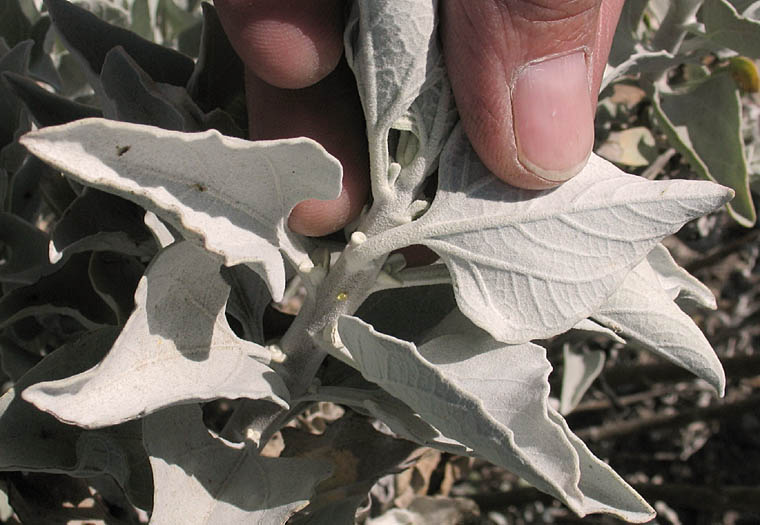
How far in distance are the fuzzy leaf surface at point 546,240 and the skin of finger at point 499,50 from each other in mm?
52

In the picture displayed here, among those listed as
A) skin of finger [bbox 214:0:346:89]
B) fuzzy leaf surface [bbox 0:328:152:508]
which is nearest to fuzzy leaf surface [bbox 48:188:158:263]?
fuzzy leaf surface [bbox 0:328:152:508]

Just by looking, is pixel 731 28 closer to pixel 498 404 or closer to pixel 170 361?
pixel 498 404

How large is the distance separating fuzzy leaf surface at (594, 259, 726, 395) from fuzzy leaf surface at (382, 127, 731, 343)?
139 mm

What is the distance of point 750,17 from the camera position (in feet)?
5.07

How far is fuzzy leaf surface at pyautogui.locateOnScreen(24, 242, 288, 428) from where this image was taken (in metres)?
0.84

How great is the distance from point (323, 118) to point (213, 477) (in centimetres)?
49

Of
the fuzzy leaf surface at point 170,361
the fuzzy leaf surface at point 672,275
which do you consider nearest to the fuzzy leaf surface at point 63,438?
the fuzzy leaf surface at point 170,361

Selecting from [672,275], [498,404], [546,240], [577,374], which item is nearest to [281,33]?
[546,240]

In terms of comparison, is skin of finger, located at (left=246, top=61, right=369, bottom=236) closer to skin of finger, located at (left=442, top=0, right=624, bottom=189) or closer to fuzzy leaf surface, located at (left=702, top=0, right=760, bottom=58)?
skin of finger, located at (left=442, top=0, right=624, bottom=189)

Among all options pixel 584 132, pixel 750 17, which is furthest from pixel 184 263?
pixel 750 17

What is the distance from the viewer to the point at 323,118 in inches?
44.8

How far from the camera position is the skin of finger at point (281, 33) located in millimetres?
987

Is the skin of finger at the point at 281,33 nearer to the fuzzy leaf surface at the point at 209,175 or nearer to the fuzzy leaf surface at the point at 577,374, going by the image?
the fuzzy leaf surface at the point at 209,175

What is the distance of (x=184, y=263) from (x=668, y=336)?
1.96 ft
